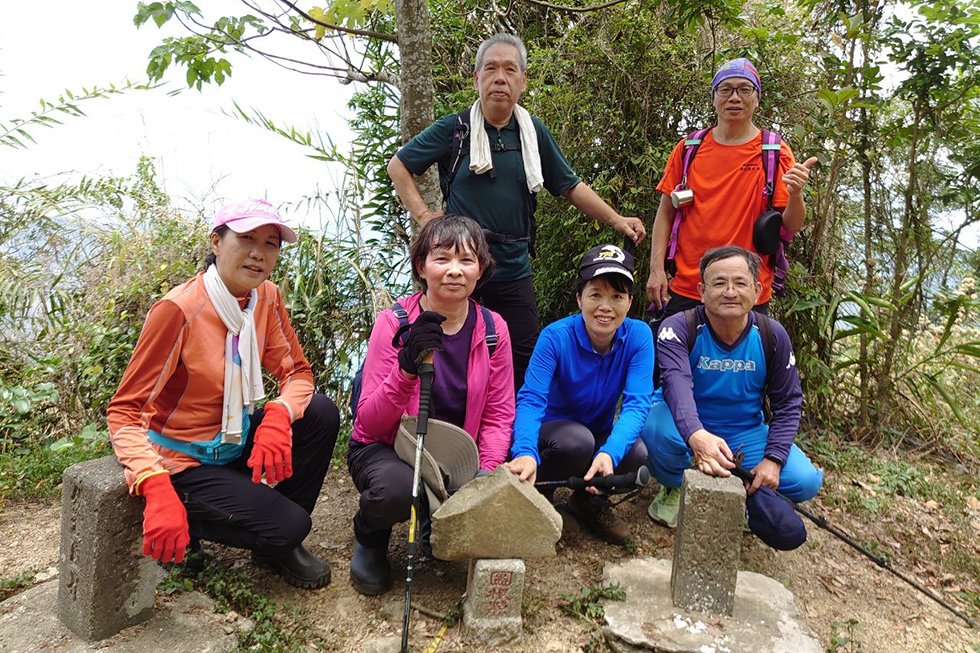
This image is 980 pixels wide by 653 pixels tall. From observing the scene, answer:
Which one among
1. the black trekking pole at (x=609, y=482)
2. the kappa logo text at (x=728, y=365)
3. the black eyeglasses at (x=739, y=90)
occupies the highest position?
the black eyeglasses at (x=739, y=90)

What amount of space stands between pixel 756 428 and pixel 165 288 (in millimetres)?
3911

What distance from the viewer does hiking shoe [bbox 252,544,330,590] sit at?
287cm

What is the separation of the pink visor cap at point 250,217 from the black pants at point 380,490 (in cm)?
99

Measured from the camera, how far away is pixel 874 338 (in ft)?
15.5

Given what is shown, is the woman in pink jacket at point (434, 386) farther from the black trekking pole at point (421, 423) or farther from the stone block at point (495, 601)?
the stone block at point (495, 601)

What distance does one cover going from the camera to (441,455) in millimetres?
2809

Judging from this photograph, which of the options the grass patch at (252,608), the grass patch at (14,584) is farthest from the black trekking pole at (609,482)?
the grass patch at (14,584)

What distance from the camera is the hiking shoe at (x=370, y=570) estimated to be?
2.85m

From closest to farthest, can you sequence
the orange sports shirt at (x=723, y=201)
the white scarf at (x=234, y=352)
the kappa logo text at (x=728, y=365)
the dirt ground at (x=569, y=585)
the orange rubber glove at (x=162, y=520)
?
the orange rubber glove at (x=162, y=520) → the white scarf at (x=234, y=352) → the dirt ground at (x=569, y=585) → the kappa logo text at (x=728, y=365) → the orange sports shirt at (x=723, y=201)

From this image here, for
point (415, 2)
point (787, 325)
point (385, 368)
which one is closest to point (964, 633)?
point (787, 325)

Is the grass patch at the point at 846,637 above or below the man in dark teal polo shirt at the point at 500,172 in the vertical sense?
below

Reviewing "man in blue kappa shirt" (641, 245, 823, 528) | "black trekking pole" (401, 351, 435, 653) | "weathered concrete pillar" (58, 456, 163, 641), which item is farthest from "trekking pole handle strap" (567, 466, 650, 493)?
"weathered concrete pillar" (58, 456, 163, 641)

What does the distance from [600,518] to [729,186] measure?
6.22 ft

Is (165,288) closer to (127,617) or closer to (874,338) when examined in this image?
(127,617)
